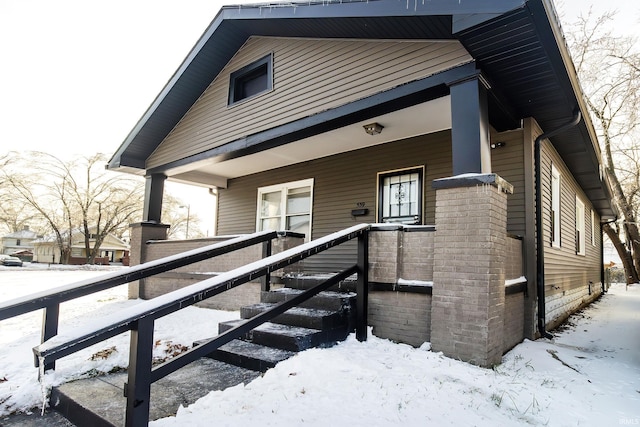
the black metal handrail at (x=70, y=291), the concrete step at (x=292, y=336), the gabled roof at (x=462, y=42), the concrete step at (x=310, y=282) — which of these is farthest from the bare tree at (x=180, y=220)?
the concrete step at (x=292, y=336)

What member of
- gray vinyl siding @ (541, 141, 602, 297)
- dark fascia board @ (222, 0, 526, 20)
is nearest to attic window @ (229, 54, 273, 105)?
dark fascia board @ (222, 0, 526, 20)

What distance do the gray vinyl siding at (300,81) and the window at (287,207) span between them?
1.89m

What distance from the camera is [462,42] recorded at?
3.93m

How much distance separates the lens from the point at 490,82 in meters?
4.37

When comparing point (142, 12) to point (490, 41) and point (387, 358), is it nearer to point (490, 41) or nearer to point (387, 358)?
point (490, 41)

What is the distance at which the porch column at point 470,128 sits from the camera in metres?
4.02

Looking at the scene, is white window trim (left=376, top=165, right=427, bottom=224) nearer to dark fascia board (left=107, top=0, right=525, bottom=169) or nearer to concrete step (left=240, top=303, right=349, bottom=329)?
dark fascia board (left=107, top=0, right=525, bottom=169)

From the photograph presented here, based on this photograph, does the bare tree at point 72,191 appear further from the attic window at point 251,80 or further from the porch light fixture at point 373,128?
the porch light fixture at point 373,128

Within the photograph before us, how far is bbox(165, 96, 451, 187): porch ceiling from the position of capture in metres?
5.71

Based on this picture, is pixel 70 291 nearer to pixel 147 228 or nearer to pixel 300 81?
pixel 300 81

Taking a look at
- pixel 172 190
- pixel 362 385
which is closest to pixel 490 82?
pixel 362 385

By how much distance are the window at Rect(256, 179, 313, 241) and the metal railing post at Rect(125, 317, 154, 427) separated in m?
6.03

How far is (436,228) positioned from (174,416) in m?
2.94

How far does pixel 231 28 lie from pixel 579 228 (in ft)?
33.8
